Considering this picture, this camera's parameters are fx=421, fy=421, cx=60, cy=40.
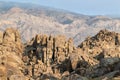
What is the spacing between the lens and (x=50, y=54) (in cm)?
19312

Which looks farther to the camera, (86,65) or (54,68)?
(54,68)

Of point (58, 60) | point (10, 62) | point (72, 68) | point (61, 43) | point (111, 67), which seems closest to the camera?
point (111, 67)

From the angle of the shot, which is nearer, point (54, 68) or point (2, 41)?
point (54, 68)

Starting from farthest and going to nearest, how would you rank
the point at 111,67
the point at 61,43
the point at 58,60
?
the point at 61,43 → the point at 58,60 → the point at 111,67

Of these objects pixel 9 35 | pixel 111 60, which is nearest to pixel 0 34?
pixel 9 35

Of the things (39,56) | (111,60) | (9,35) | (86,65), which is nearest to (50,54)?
(39,56)

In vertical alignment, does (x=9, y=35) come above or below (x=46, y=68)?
above

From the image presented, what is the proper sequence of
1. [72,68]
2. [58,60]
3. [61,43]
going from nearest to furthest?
[72,68] → [58,60] → [61,43]

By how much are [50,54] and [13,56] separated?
108ft

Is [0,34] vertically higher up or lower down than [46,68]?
higher up

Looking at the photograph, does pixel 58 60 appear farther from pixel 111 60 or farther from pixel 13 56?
pixel 111 60

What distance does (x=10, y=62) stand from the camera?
15112 cm

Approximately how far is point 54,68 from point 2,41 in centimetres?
3331

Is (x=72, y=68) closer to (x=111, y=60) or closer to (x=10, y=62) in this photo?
(x=10, y=62)
